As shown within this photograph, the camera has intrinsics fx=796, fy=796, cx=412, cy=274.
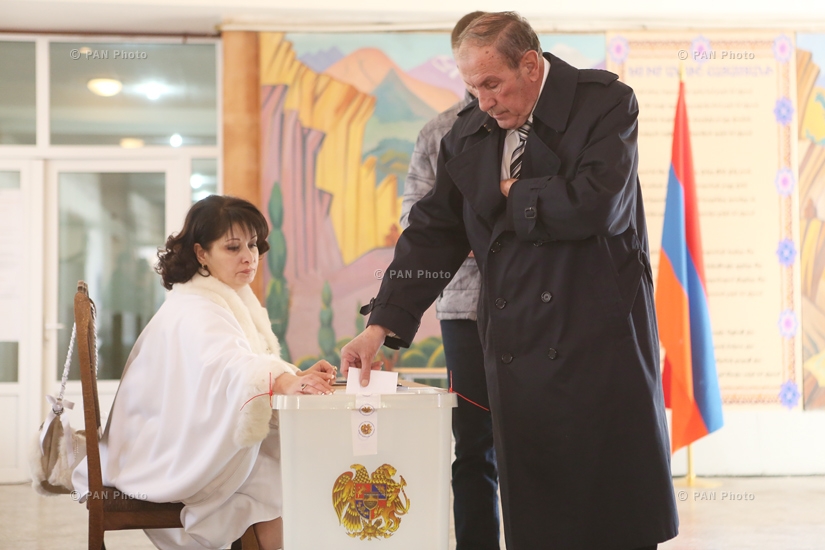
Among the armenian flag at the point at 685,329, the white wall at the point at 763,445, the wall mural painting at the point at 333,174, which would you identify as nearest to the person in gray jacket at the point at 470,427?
the armenian flag at the point at 685,329

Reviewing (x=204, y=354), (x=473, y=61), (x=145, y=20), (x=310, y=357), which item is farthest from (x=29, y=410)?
(x=473, y=61)

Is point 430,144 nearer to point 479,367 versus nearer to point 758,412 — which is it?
point 479,367

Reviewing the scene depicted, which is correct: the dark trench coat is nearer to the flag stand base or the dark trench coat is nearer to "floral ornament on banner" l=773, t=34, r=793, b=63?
the flag stand base

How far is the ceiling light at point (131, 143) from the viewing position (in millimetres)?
5141

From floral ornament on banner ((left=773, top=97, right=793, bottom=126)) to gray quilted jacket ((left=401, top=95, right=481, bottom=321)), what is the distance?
127 inches

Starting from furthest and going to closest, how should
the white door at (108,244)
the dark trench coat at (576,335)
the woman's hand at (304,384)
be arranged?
1. the white door at (108,244)
2. the woman's hand at (304,384)
3. the dark trench coat at (576,335)

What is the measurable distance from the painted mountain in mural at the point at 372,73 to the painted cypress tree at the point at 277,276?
2.59ft

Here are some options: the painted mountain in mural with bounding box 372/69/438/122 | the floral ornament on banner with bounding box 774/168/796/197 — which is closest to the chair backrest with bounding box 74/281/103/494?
the painted mountain in mural with bounding box 372/69/438/122

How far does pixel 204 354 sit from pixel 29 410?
3517 mm

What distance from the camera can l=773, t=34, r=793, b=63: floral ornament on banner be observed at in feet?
16.3

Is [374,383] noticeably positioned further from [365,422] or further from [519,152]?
[519,152]

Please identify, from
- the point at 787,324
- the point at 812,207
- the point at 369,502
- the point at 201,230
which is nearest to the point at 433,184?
the point at 201,230

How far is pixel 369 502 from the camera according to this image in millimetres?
1526

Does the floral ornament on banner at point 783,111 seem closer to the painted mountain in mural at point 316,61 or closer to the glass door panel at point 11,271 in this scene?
the painted mountain in mural at point 316,61
